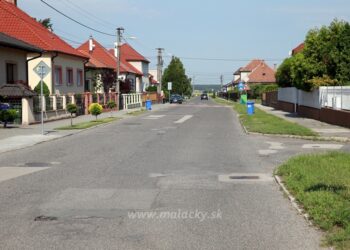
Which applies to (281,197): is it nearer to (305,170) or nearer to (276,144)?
(305,170)

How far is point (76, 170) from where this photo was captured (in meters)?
12.4

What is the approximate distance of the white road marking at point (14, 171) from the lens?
1154cm

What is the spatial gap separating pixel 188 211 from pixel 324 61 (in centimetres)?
2489

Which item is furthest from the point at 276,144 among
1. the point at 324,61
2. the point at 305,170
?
the point at 324,61

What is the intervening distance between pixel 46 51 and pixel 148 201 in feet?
108

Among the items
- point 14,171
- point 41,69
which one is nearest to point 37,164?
point 14,171

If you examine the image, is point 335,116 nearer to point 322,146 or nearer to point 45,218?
point 322,146

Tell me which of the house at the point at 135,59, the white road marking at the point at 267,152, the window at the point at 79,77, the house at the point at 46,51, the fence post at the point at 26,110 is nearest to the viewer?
the white road marking at the point at 267,152

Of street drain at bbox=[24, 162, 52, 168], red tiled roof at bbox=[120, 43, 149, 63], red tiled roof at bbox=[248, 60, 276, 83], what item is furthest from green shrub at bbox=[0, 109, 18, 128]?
red tiled roof at bbox=[248, 60, 276, 83]

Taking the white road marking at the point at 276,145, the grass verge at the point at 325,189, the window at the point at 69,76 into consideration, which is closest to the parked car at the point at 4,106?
the white road marking at the point at 276,145

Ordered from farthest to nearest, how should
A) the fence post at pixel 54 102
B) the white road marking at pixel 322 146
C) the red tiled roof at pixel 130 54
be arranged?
the red tiled roof at pixel 130 54
the fence post at pixel 54 102
the white road marking at pixel 322 146

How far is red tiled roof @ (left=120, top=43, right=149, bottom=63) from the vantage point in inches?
3814

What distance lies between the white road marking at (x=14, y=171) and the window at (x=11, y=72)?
19699 mm

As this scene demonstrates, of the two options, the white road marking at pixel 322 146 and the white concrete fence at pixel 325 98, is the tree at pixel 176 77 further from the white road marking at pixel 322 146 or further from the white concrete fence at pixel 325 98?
the white road marking at pixel 322 146
